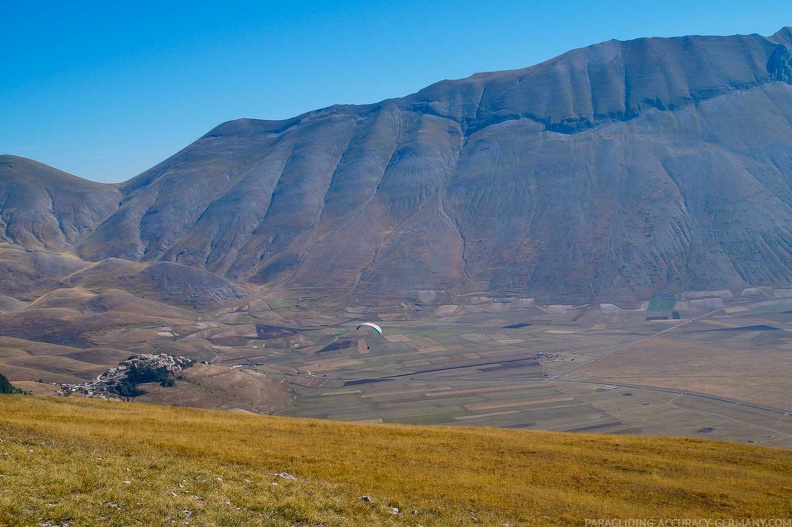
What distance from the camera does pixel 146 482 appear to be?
17062mm

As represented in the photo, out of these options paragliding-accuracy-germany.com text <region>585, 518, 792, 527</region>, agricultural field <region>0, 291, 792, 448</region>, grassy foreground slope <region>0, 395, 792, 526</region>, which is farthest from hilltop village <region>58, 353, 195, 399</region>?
paragliding-accuracy-germany.com text <region>585, 518, 792, 527</region>

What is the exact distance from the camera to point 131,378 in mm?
84812

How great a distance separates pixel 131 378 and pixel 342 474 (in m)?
72.9

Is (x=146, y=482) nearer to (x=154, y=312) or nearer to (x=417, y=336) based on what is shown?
(x=417, y=336)

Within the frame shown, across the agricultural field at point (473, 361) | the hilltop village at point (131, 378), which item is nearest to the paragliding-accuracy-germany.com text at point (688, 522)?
the agricultural field at point (473, 361)

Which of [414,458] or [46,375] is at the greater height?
[414,458]

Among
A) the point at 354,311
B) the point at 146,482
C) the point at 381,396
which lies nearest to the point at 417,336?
the point at 354,311

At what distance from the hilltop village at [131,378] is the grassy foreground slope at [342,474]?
1993 inches

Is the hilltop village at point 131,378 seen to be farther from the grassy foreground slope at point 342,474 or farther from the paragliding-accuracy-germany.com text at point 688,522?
the paragliding-accuracy-germany.com text at point 688,522

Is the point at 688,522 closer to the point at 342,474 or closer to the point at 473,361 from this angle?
the point at 342,474

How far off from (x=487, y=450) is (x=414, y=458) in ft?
14.6

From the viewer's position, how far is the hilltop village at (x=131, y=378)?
80.0 m

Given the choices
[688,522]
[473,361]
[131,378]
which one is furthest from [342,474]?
[473,361]

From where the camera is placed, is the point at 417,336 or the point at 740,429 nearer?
the point at 740,429
